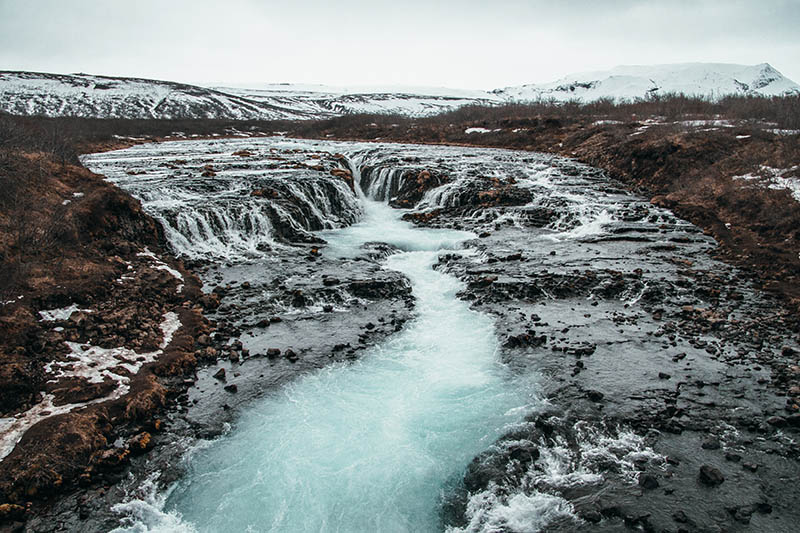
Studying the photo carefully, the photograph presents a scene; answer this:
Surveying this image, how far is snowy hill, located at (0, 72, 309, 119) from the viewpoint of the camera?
132625mm

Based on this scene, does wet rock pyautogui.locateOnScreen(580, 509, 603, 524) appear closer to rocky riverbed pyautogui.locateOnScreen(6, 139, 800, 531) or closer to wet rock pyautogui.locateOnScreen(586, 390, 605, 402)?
rocky riverbed pyautogui.locateOnScreen(6, 139, 800, 531)

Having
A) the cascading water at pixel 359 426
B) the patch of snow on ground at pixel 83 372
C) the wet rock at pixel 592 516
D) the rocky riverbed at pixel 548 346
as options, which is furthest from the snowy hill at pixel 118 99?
the wet rock at pixel 592 516

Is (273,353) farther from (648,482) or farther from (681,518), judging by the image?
(681,518)

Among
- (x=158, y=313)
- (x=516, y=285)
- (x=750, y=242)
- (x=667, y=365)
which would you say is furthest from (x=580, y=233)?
(x=158, y=313)

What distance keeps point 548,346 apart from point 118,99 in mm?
183724

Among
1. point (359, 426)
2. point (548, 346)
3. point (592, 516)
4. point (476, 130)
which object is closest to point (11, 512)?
point (359, 426)

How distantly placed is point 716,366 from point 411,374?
7623 mm

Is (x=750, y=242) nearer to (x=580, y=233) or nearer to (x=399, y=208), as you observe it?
(x=580, y=233)

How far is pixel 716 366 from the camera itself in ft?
34.8

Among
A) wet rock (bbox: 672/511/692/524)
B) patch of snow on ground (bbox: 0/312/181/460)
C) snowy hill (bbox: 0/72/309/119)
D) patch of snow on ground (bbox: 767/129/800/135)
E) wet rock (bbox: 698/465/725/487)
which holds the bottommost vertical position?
wet rock (bbox: 672/511/692/524)

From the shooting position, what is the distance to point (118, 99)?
151m

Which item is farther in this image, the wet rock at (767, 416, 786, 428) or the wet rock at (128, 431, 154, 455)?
the wet rock at (767, 416, 786, 428)

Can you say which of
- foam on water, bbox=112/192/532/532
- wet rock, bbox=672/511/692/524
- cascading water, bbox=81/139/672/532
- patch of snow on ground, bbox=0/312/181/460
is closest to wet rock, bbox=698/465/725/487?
wet rock, bbox=672/511/692/524

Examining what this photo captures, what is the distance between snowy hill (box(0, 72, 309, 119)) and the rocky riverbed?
132621 millimetres
